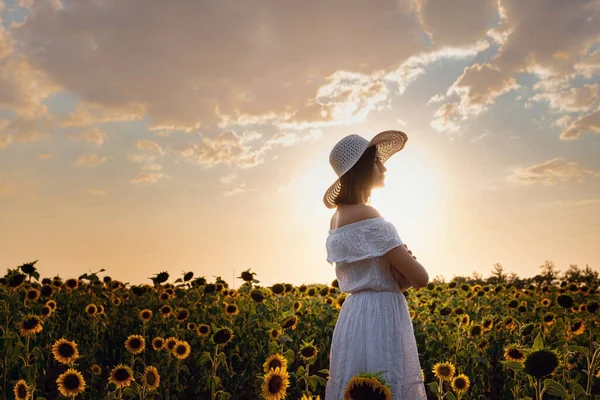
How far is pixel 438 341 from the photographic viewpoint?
6457mm

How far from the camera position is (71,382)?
441cm

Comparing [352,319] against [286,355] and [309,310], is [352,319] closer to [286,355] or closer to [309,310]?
[286,355]

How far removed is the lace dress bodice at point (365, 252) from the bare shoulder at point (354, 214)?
0.03 meters

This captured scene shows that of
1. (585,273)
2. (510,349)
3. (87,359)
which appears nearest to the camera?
(510,349)

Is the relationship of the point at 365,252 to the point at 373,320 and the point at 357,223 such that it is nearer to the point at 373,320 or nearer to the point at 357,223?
the point at 357,223

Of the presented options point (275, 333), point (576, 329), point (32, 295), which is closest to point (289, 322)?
point (275, 333)

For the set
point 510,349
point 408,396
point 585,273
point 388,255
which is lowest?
point 408,396

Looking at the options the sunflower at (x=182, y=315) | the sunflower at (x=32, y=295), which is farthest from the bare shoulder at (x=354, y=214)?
the sunflower at (x=32, y=295)

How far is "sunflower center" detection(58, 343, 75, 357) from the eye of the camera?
482cm

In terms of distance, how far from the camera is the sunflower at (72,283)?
8438 mm

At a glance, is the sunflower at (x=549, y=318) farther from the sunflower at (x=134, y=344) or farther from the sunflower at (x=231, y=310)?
the sunflower at (x=134, y=344)

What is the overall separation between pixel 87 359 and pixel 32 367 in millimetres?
1907

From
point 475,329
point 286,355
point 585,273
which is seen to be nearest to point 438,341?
point 475,329

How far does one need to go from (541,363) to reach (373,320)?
1.02 meters
